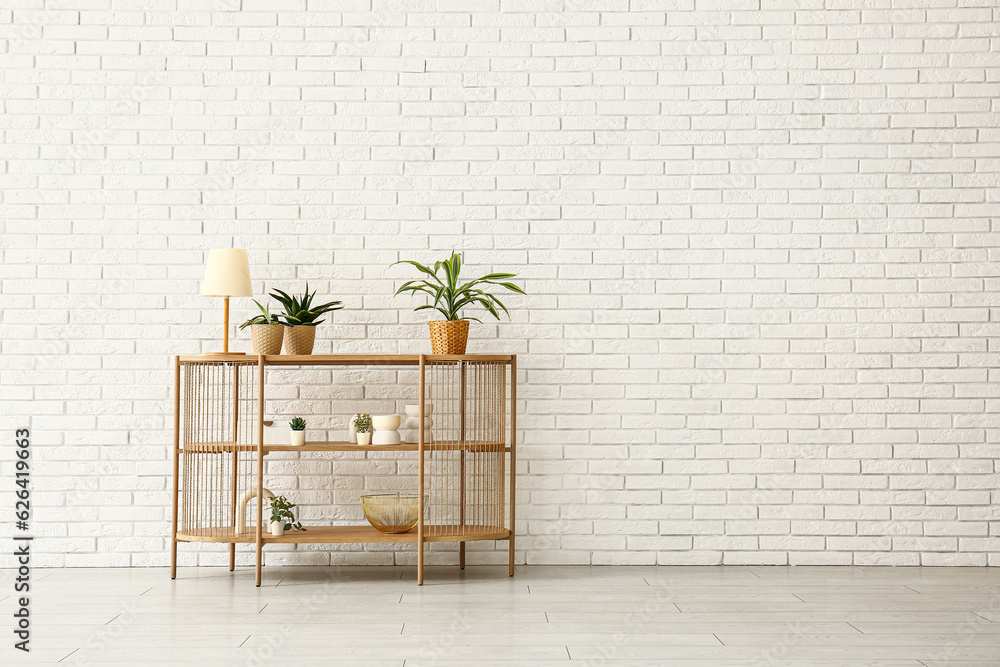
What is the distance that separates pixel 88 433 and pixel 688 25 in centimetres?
331

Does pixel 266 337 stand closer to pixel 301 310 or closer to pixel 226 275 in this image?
pixel 301 310

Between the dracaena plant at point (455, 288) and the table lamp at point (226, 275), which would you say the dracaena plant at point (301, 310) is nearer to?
the table lamp at point (226, 275)

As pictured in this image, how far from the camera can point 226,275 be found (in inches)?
134

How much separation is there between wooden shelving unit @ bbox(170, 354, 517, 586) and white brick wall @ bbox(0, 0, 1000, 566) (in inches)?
7.0

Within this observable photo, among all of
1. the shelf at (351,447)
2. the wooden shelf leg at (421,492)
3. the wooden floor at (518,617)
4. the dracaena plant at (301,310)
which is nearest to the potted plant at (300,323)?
the dracaena plant at (301,310)

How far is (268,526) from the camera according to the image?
3527 millimetres

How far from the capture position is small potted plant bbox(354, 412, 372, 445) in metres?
3.41

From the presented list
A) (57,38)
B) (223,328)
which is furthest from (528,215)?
(57,38)

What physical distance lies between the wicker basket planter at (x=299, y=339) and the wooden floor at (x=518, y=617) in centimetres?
95

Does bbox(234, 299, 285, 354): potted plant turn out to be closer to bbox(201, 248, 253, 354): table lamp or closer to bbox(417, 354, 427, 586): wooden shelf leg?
bbox(201, 248, 253, 354): table lamp

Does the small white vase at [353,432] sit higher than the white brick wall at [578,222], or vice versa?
the white brick wall at [578,222]

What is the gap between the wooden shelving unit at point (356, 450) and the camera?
3.37 metres

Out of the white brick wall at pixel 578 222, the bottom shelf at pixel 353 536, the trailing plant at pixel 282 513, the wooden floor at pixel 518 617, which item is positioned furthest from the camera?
the white brick wall at pixel 578 222

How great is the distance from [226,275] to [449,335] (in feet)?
3.13
